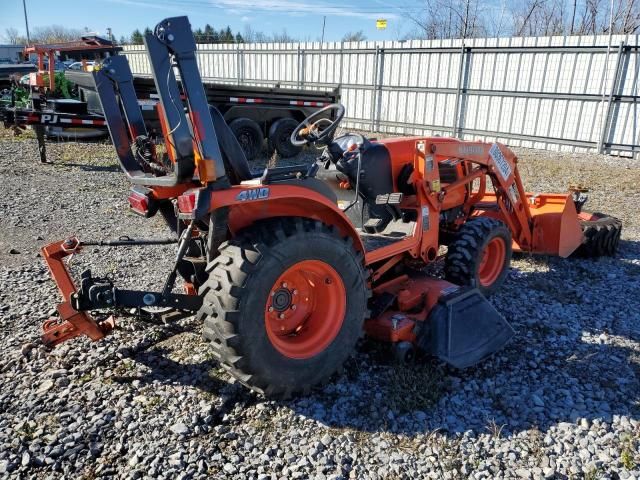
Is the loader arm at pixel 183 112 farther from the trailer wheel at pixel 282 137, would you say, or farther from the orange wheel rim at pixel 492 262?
the trailer wheel at pixel 282 137

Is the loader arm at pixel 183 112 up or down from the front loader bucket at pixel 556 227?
up

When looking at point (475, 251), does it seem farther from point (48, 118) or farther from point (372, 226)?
point (48, 118)

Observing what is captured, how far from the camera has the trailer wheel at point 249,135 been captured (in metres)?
10.9

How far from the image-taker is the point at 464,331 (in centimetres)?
335

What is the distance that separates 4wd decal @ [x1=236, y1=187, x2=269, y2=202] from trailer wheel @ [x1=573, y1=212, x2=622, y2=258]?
4.13m

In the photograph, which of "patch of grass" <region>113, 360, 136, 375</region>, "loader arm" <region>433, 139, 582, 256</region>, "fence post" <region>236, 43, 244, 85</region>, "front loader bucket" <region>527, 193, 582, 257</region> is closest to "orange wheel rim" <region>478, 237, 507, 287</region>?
"loader arm" <region>433, 139, 582, 256</region>

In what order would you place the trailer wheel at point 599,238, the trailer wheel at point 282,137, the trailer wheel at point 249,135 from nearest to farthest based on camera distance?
the trailer wheel at point 599,238 < the trailer wheel at point 249,135 < the trailer wheel at point 282,137

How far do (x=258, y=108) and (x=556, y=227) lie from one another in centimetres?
779

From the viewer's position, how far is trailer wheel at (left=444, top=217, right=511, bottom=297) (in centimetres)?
424

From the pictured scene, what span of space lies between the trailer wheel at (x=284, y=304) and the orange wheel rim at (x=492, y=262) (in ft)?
6.20

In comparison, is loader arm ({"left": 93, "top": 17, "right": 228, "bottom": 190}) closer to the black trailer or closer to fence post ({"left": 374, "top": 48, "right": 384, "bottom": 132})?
the black trailer

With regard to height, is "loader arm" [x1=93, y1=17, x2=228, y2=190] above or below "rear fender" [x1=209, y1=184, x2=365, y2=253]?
above

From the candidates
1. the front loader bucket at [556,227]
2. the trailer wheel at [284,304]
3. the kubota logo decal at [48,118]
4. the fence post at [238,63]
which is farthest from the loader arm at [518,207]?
the fence post at [238,63]

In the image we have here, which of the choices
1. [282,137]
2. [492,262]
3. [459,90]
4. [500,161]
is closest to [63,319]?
[492,262]
